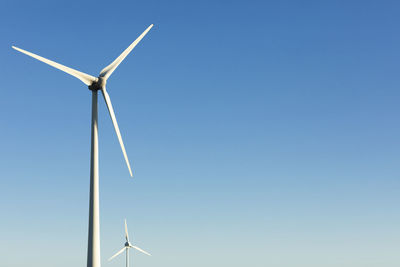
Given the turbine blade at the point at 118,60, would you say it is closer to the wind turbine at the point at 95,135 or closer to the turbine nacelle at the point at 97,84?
the wind turbine at the point at 95,135

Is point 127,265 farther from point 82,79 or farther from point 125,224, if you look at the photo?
point 82,79

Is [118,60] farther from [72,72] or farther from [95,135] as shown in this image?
[95,135]

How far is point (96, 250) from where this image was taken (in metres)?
42.3

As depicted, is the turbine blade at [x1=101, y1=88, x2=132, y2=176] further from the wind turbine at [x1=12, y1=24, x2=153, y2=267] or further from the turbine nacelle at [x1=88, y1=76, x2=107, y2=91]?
the turbine nacelle at [x1=88, y1=76, x2=107, y2=91]

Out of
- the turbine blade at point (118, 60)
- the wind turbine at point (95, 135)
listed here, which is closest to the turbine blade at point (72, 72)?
the wind turbine at point (95, 135)

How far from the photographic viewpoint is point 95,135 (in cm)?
4700

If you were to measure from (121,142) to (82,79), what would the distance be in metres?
8.30

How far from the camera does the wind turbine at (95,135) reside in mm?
42438

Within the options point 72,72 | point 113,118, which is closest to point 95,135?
point 113,118

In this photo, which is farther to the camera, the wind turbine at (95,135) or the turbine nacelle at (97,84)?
the turbine nacelle at (97,84)

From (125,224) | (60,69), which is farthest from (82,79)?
(125,224)

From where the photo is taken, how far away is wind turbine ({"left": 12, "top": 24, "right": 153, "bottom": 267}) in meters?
42.4

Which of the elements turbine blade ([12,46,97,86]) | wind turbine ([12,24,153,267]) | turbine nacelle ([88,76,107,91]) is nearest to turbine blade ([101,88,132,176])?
wind turbine ([12,24,153,267])

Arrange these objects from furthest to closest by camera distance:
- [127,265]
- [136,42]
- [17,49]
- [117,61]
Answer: [127,265] → [136,42] → [117,61] → [17,49]
